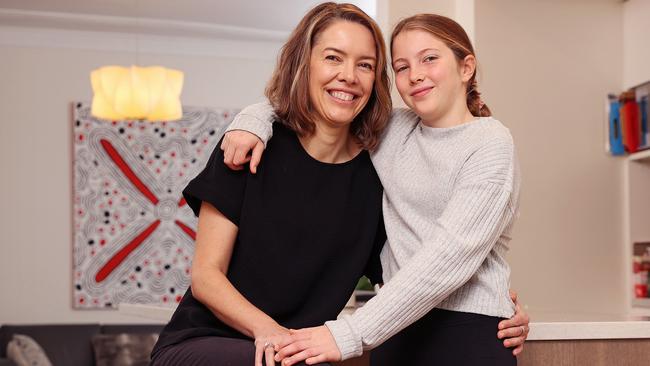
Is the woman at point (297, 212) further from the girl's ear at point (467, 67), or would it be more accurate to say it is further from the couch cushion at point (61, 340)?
the couch cushion at point (61, 340)

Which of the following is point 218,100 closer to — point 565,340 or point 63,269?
point 63,269

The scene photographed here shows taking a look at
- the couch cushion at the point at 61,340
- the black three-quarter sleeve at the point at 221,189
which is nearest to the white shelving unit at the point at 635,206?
the black three-quarter sleeve at the point at 221,189

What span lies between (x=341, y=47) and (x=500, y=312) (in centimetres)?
60

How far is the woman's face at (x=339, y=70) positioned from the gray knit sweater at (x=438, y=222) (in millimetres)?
114

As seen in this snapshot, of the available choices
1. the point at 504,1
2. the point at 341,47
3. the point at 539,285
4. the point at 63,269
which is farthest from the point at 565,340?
the point at 63,269

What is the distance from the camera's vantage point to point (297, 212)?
163 cm

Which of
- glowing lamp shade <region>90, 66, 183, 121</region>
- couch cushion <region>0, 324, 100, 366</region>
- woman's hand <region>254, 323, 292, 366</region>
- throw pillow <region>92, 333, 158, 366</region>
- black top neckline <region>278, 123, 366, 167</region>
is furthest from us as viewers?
couch cushion <region>0, 324, 100, 366</region>

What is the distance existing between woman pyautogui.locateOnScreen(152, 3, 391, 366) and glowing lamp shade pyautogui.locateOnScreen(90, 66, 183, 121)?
284 centimetres

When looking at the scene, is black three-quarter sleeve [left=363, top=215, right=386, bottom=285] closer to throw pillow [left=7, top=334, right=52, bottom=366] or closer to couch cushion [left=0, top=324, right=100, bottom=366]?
throw pillow [left=7, top=334, right=52, bottom=366]

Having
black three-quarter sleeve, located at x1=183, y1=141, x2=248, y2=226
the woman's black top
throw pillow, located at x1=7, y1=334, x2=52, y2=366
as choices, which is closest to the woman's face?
the woman's black top

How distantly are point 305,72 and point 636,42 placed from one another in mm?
1984

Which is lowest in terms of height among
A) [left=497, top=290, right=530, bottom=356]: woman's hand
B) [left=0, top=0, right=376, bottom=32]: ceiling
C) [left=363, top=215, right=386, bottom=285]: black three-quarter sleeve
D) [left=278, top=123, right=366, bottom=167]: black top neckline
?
[left=497, top=290, right=530, bottom=356]: woman's hand

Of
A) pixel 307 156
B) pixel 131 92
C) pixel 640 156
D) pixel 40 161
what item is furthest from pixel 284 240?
pixel 40 161

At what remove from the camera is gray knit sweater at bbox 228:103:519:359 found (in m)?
1.47
